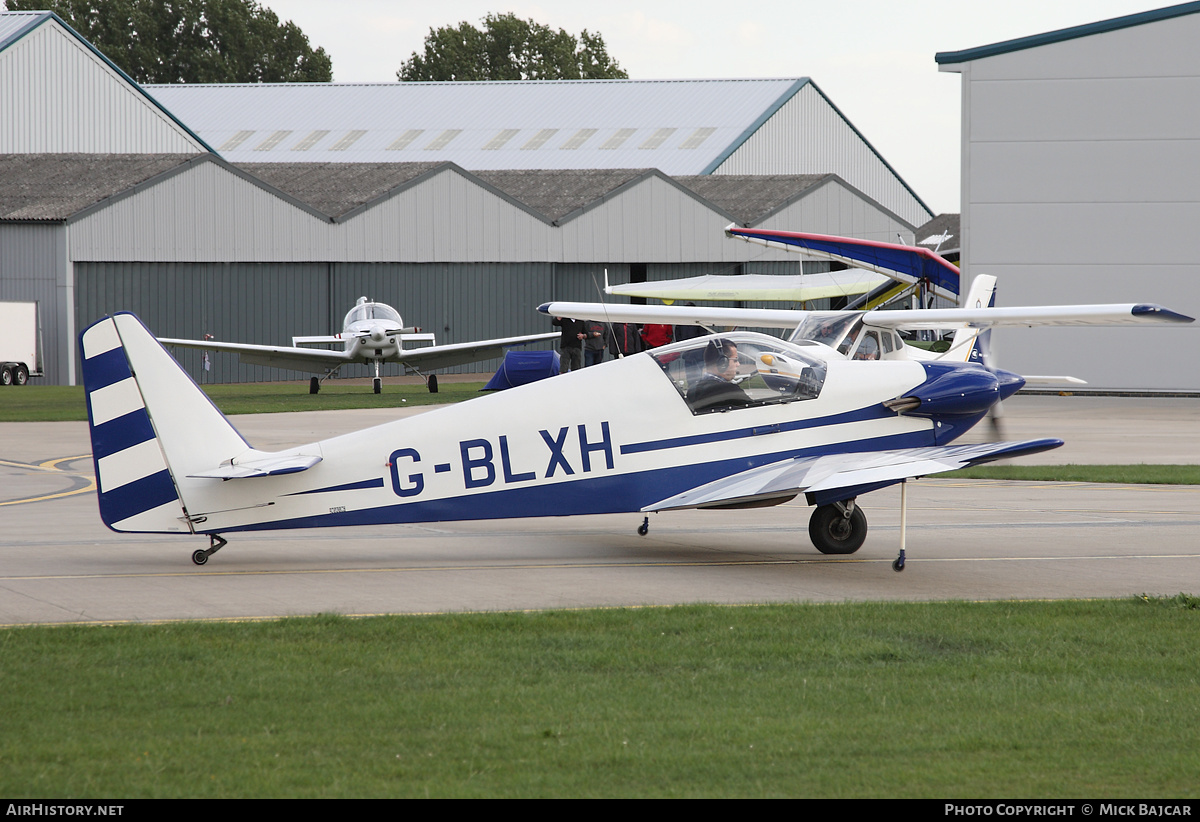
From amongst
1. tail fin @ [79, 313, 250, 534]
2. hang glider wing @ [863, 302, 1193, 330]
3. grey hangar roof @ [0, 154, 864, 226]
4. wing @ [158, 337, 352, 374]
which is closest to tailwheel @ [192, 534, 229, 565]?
tail fin @ [79, 313, 250, 534]

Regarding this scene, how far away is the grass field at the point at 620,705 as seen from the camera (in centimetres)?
530

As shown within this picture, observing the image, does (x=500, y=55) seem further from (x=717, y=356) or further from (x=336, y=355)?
(x=717, y=356)

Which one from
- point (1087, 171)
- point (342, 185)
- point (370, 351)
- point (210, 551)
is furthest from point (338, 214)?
point (210, 551)

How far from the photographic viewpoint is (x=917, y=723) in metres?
6.10

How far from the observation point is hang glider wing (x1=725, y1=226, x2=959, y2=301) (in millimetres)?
32594

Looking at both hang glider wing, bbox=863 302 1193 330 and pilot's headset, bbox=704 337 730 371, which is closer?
pilot's headset, bbox=704 337 730 371

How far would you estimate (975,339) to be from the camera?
22688mm

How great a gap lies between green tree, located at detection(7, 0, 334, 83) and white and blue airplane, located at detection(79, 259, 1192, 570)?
110 metres

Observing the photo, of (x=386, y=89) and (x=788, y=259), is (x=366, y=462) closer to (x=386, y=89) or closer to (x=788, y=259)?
(x=788, y=259)

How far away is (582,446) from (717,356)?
1.33 m

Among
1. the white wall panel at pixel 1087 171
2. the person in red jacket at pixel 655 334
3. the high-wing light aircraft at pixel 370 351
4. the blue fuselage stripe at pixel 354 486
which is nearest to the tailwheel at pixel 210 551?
the blue fuselage stripe at pixel 354 486

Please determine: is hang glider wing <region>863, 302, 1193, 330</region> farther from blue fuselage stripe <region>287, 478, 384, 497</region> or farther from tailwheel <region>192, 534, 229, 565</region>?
tailwheel <region>192, 534, 229, 565</region>

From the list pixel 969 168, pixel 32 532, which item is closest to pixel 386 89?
pixel 969 168

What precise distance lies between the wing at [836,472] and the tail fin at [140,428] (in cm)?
352
